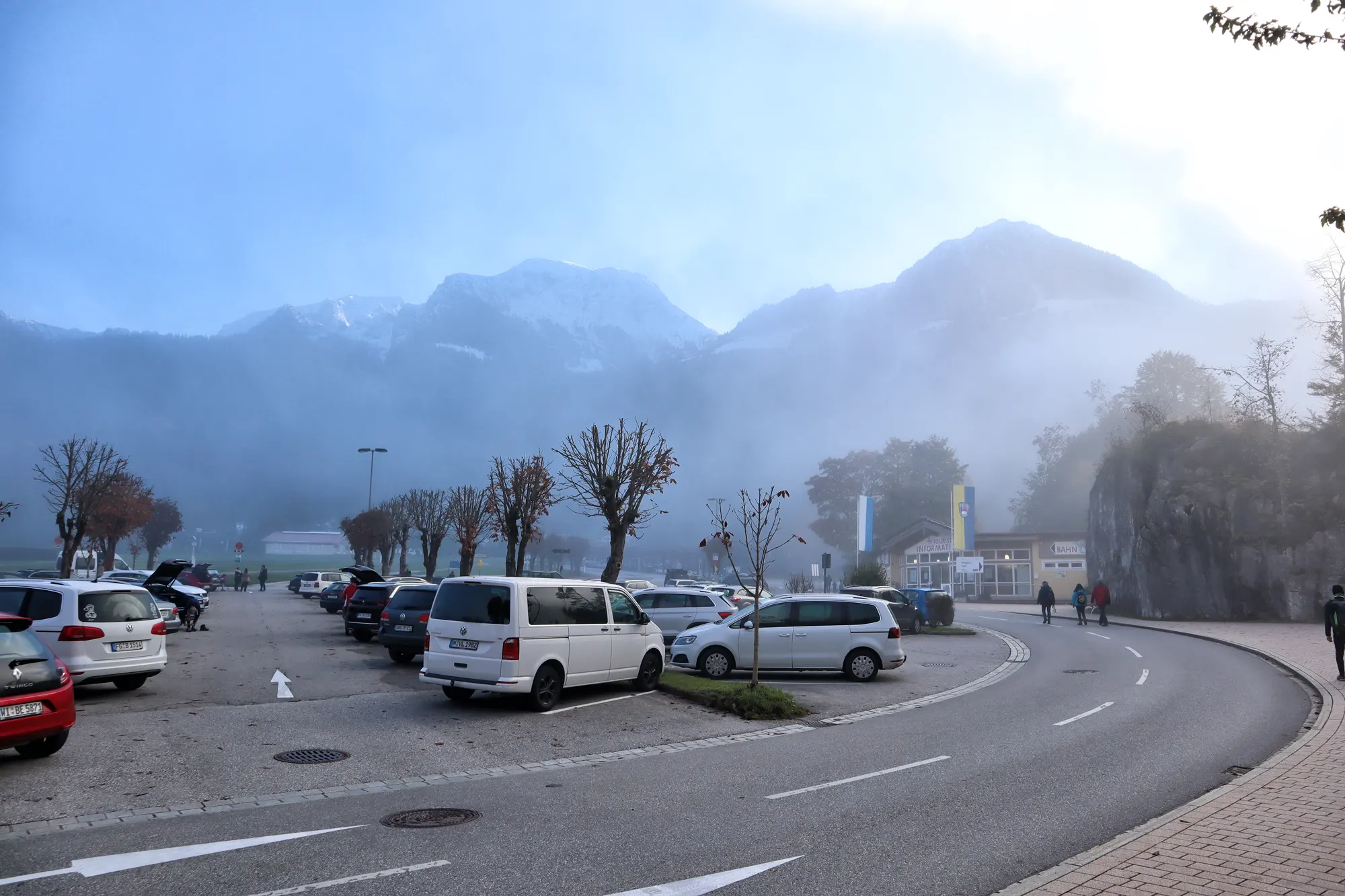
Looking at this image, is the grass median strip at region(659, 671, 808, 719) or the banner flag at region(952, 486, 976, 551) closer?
the grass median strip at region(659, 671, 808, 719)

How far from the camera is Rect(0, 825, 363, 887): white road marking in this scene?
19.2 feet

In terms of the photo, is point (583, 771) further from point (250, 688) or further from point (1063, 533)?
point (1063, 533)

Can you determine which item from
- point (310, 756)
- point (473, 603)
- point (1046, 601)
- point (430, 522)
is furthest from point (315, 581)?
point (310, 756)

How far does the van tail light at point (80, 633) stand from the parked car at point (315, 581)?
41523 mm

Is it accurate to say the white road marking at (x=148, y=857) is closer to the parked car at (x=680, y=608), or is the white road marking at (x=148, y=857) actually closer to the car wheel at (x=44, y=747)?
the car wheel at (x=44, y=747)

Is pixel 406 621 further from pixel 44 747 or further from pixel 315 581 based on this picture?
pixel 315 581

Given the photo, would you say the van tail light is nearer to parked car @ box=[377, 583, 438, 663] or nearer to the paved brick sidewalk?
parked car @ box=[377, 583, 438, 663]

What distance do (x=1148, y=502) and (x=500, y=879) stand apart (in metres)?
46.9

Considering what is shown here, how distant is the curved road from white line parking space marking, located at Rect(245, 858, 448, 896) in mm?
59

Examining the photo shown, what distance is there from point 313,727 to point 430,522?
47.9m

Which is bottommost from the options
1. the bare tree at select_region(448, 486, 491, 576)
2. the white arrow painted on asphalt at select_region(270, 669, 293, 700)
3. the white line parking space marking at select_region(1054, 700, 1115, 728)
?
the white arrow painted on asphalt at select_region(270, 669, 293, 700)

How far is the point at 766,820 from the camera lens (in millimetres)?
7375

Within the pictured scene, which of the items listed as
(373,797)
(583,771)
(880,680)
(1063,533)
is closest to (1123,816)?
(583,771)

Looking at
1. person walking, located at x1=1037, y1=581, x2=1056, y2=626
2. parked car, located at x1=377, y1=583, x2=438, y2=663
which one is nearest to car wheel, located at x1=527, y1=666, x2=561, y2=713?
parked car, located at x1=377, y1=583, x2=438, y2=663
